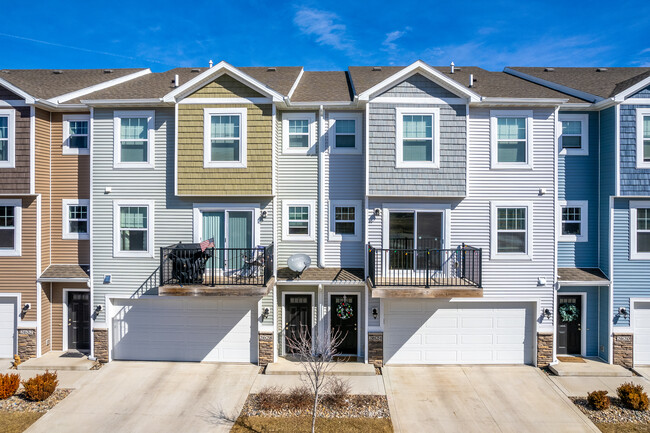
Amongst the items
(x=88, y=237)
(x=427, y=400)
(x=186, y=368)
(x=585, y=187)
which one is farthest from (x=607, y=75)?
(x=88, y=237)

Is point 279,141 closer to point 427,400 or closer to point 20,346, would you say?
point 427,400

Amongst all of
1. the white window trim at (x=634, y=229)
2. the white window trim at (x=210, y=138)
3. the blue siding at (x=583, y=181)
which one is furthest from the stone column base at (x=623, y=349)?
the white window trim at (x=210, y=138)

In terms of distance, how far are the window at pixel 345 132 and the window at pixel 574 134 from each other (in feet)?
21.0

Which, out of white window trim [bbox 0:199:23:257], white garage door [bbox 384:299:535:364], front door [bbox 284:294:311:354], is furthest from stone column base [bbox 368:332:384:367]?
white window trim [bbox 0:199:23:257]

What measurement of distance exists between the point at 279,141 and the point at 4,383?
31.4ft

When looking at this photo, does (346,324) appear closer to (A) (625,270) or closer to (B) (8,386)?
(A) (625,270)

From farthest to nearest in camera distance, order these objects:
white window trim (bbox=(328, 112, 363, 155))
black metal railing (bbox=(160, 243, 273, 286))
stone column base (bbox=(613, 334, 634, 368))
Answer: white window trim (bbox=(328, 112, 363, 155)), stone column base (bbox=(613, 334, 634, 368)), black metal railing (bbox=(160, 243, 273, 286))

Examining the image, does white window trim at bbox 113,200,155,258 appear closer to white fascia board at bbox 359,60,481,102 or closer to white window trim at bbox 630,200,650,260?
white fascia board at bbox 359,60,481,102

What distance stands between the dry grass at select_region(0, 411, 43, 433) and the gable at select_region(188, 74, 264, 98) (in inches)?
356

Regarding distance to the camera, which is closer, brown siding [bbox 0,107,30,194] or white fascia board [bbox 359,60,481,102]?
white fascia board [bbox 359,60,481,102]

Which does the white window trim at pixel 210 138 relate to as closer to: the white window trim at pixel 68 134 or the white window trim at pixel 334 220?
the white window trim at pixel 334 220

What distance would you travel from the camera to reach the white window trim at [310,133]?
1180cm

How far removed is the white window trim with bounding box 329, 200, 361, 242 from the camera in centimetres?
1172

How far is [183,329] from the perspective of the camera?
11.8m
